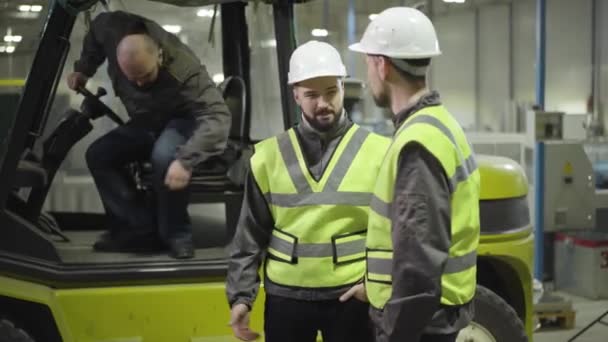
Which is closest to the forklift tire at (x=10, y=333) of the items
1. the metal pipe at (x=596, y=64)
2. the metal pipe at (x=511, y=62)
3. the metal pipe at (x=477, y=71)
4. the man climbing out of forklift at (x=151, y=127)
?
the man climbing out of forklift at (x=151, y=127)

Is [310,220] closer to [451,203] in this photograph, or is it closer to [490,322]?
[451,203]

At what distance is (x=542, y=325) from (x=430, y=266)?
4.59 m

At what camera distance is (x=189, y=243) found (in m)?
3.74

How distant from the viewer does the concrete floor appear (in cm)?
588

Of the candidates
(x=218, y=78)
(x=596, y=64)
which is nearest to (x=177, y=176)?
(x=218, y=78)

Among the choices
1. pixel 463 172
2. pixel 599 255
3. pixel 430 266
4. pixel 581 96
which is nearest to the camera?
pixel 430 266

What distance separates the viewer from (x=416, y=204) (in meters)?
2.12

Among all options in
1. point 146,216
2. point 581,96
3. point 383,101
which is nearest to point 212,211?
point 146,216

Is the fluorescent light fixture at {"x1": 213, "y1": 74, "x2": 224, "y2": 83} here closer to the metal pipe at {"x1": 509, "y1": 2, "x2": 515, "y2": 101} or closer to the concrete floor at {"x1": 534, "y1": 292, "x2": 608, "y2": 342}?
the concrete floor at {"x1": 534, "y1": 292, "x2": 608, "y2": 342}

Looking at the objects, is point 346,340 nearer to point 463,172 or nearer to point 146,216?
point 463,172

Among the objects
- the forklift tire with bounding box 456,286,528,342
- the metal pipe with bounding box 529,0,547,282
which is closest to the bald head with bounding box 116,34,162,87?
the forklift tire with bounding box 456,286,528,342

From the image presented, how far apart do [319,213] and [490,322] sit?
1.57 metres

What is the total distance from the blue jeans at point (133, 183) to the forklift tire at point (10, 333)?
730mm

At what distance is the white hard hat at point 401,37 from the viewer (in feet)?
7.61
